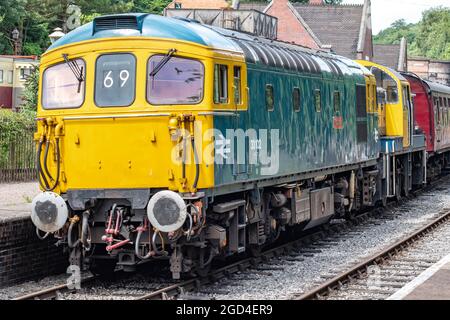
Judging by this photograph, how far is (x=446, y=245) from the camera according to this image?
16.8 meters

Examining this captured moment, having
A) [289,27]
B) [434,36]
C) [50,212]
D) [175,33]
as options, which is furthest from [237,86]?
[434,36]

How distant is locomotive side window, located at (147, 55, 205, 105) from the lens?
465 inches

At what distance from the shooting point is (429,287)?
11.5 m

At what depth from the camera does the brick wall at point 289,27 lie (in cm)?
6059

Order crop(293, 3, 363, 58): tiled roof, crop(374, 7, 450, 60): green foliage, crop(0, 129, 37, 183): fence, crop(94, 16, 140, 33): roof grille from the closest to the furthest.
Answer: crop(94, 16, 140, 33): roof grille, crop(0, 129, 37, 183): fence, crop(293, 3, 363, 58): tiled roof, crop(374, 7, 450, 60): green foliage

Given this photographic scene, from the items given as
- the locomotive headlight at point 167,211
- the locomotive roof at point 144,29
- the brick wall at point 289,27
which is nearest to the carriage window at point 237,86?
the locomotive roof at point 144,29

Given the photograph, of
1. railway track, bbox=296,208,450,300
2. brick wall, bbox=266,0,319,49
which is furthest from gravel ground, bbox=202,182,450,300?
brick wall, bbox=266,0,319,49

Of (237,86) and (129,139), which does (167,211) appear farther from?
(237,86)

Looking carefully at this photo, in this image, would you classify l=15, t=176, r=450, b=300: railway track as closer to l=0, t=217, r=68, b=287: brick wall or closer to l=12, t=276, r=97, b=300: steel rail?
l=12, t=276, r=97, b=300: steel rail

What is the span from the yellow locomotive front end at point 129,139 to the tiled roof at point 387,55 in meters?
62.4

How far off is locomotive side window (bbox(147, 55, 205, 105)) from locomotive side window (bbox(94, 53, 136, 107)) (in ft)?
0.83

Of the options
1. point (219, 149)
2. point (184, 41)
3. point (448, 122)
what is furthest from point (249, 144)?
point (448, 122)
